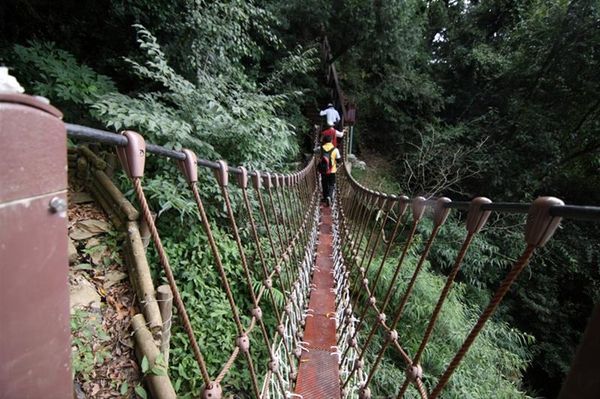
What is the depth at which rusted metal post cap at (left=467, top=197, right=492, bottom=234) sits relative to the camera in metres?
0.57

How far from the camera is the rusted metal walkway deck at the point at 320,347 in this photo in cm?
107

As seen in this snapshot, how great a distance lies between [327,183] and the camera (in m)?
3.64

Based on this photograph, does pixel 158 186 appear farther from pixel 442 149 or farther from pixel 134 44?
pixel 442 149

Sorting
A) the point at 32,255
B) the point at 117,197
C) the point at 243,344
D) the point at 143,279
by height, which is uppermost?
the point at 32,255

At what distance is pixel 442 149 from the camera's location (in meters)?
5.26

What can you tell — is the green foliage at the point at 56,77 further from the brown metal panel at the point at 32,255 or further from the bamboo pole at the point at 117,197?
the brown metal panel at the point at 32,255

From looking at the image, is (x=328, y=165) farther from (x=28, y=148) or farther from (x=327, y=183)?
(x=28, y=148)

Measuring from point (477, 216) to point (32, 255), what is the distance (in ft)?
2.11

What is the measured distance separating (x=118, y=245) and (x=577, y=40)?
18.4 ft

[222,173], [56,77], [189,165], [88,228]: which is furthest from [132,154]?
[56,77]

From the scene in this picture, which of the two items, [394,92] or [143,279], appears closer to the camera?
[143,279]

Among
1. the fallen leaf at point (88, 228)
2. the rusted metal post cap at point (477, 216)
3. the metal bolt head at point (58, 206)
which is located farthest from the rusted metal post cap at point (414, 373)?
the fallen leaf at point (88, 228)

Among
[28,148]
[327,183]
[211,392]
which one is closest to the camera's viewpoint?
[28,148]

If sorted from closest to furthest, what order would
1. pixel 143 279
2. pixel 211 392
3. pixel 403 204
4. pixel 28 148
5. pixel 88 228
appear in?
1. pixel 28 148
2. pixel 211 392
3. pixel 403 204
4. pixel 143 279
5. pixel 88 228
